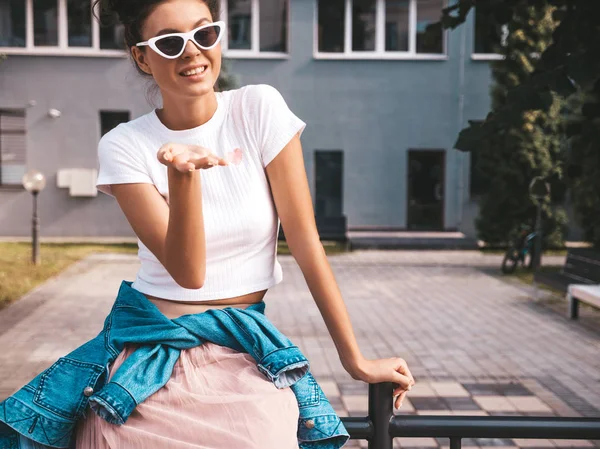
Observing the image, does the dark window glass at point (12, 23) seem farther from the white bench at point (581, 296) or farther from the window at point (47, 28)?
the white bench at point (581, 296)

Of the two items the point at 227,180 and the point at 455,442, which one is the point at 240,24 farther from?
the point at 227,180

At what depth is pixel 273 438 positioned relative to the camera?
4.42 ft

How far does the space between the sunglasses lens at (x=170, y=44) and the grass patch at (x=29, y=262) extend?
8875 millimetres

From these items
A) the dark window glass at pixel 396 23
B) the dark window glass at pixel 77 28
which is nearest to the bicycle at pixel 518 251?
the dark window glass at pixel 396 23

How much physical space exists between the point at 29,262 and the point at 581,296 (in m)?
9.78

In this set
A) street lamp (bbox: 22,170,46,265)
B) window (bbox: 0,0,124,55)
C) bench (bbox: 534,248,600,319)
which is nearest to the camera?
bench (bbox: 534,248,600,319)

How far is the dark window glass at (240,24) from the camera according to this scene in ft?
65.8

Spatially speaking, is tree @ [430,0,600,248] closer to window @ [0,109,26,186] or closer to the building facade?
the building facade

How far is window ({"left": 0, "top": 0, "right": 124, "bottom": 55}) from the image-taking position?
19859 millimetres

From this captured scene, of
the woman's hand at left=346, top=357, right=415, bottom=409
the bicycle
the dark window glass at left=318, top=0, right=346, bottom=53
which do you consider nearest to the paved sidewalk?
the bicycle

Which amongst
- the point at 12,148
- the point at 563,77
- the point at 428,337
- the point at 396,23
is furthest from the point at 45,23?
the point at 563,77

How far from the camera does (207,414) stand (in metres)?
1.35

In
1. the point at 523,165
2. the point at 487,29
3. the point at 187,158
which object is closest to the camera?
the point at 187,158

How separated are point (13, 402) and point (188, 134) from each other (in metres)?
0.61
